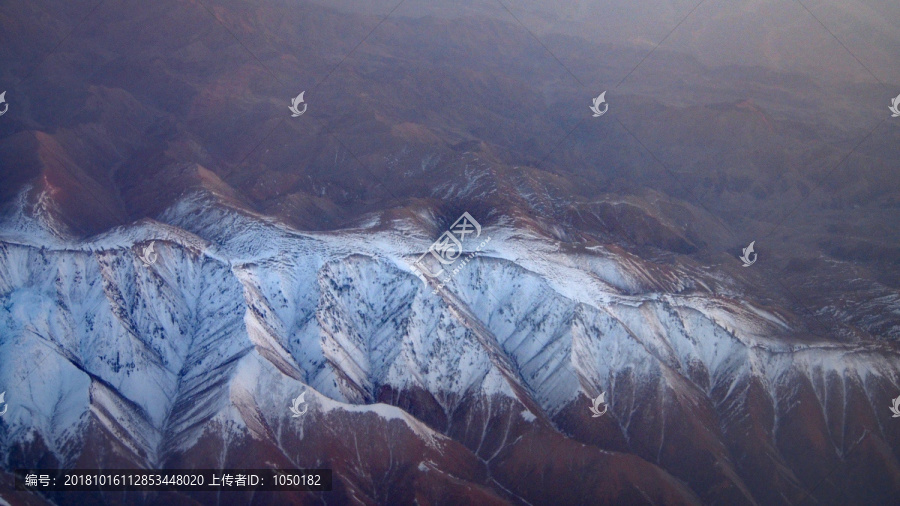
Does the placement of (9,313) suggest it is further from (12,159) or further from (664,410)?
(664,410)

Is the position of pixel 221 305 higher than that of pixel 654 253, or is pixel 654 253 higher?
pixel 654 253

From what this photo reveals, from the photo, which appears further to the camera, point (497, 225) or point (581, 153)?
point (581, 153)

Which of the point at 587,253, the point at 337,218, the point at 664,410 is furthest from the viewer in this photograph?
the point at 337,218

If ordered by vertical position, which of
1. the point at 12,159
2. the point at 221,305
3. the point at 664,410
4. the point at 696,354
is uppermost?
the point at 12,159

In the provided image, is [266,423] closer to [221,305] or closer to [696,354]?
[221,305]

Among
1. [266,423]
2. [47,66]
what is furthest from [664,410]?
[47,66]

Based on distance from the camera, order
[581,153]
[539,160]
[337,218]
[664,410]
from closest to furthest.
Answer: [664,410] → [337,218] → [539,160] → [581,153]
